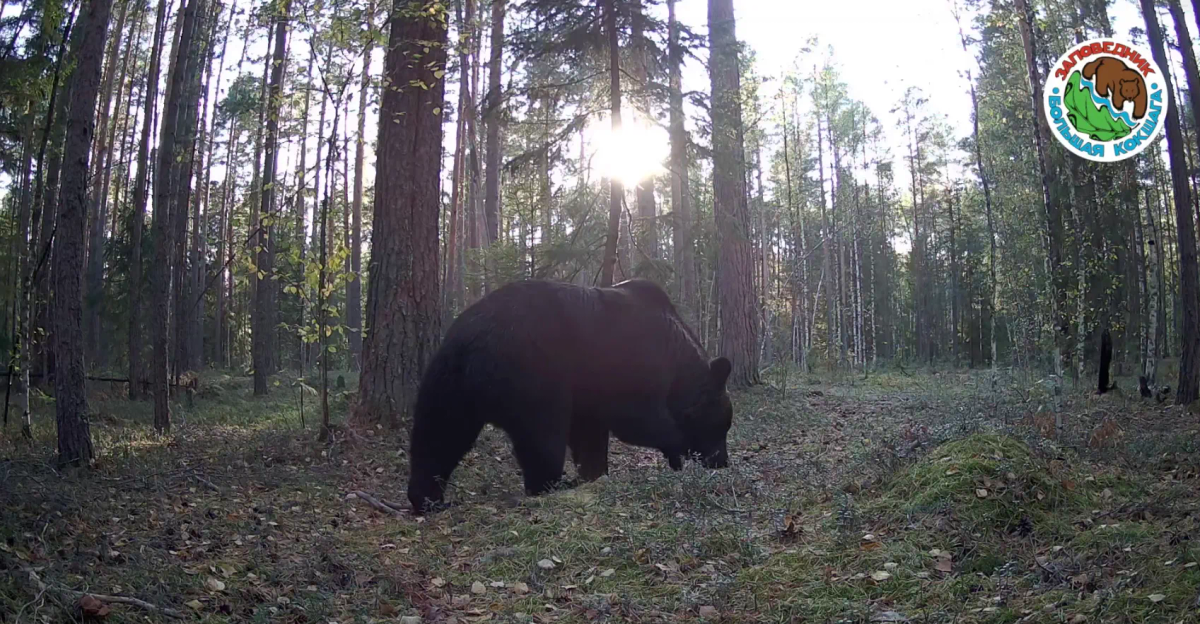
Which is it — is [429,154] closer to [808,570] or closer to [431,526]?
[431,526]

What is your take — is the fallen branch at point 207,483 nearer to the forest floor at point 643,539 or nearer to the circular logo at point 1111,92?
the forest floor at point 643,539

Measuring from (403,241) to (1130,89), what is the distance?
35.7 ft

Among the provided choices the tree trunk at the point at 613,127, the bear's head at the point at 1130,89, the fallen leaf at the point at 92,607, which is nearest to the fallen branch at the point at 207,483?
the fallen leaf at the point at 92,607

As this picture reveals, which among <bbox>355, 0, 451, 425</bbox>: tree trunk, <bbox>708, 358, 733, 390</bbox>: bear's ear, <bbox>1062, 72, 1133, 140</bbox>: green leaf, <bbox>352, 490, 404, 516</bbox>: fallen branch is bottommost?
<bbox>352, 490, 404, 516</bbox>: fallen branch

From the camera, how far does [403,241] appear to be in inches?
361

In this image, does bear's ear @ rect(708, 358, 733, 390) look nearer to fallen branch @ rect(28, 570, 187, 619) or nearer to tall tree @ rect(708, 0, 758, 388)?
fallen branch @ rect(28, 570, 187, 619)

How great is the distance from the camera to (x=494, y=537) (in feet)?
17.5

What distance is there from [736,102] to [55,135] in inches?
534

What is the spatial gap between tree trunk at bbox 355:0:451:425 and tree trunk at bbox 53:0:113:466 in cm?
303

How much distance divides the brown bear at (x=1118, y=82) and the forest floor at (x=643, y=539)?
5.82 m

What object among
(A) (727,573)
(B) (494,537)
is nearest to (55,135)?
(B) (494,537)

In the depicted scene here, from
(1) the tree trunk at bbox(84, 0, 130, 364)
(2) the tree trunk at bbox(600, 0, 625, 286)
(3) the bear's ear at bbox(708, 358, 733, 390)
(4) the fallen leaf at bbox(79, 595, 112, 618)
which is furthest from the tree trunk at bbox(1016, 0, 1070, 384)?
(1) the tree trunk at bbox(84, 0, 130, 364)

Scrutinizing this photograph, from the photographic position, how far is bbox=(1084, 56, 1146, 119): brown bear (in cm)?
1130

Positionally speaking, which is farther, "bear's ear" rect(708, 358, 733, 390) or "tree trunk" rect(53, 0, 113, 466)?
"bear's ear" rect(708, 358, 733, 390)
